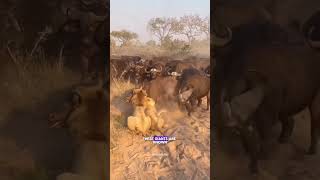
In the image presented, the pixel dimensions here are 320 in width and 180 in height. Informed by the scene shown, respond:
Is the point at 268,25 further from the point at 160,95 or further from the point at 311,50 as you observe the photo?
the point at 160,95

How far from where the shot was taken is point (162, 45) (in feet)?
21.0

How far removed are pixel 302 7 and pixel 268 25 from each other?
0.47 meters

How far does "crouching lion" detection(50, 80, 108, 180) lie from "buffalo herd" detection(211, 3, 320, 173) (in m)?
1.40

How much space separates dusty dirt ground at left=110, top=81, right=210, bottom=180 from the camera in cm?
635

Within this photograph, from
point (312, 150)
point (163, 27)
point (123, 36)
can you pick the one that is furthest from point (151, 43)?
point (312, 150)

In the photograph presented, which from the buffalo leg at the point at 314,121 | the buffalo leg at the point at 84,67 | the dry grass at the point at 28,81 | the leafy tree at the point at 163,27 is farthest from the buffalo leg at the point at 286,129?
the dry grass at the point at 28,81

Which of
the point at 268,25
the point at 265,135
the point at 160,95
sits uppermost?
the point at 268,25

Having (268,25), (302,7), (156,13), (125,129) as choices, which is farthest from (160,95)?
(302,7)

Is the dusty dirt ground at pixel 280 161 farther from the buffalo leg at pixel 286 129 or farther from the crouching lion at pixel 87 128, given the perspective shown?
the crouching lion at pixel 87 128

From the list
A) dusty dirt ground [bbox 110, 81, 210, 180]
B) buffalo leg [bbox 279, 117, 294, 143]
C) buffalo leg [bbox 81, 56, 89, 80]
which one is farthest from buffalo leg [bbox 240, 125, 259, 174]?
buffalo leg [bbox 81, 56, 89, 80]

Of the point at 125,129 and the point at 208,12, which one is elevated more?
the point at 208,12

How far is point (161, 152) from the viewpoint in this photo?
6.37 metres

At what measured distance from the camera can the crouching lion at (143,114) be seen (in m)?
6.36

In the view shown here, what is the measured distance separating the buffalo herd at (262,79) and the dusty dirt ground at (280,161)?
2.9 inches
